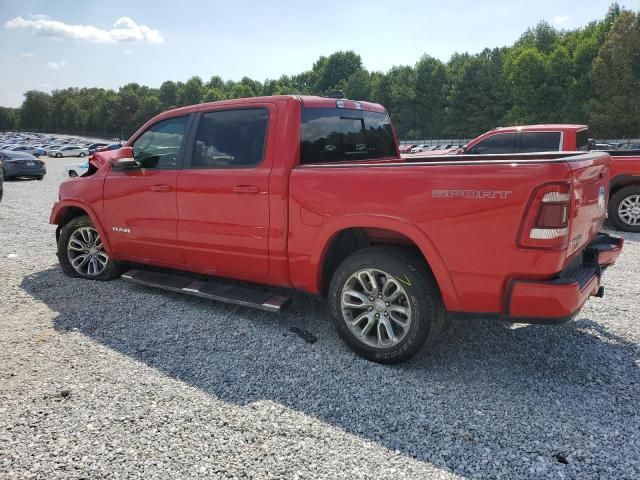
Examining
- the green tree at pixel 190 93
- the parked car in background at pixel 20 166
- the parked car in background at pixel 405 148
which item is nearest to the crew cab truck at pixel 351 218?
the parked car in background at pixel 405 148

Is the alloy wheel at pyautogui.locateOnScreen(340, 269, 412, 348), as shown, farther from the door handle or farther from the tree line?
the tree line

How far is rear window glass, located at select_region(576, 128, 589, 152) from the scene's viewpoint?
9266mm

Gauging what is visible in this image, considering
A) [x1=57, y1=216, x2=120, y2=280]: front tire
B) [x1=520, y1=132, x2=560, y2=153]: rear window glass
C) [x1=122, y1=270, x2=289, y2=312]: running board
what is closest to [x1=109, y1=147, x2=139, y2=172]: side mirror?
[x1=57, y1=216, x2=120, y2=280]: front tire

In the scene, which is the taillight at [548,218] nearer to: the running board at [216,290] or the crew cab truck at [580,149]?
the running board at [216,290]

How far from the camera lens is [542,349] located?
3.82 m

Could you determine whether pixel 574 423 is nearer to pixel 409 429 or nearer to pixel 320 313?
pixel 409 429

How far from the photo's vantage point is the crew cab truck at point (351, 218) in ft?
9.48

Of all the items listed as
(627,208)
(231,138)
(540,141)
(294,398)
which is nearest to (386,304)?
(294,398)

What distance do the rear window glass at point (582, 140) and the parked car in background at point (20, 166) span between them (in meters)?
20.2

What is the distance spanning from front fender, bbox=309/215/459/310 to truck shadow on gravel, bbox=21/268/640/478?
2.15 feet

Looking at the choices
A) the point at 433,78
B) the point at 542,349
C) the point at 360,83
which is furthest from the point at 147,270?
the point at 360,83

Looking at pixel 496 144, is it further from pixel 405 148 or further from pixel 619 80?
pixel 619 80

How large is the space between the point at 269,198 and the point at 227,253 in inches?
28.0

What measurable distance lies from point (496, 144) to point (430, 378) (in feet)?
24.7
